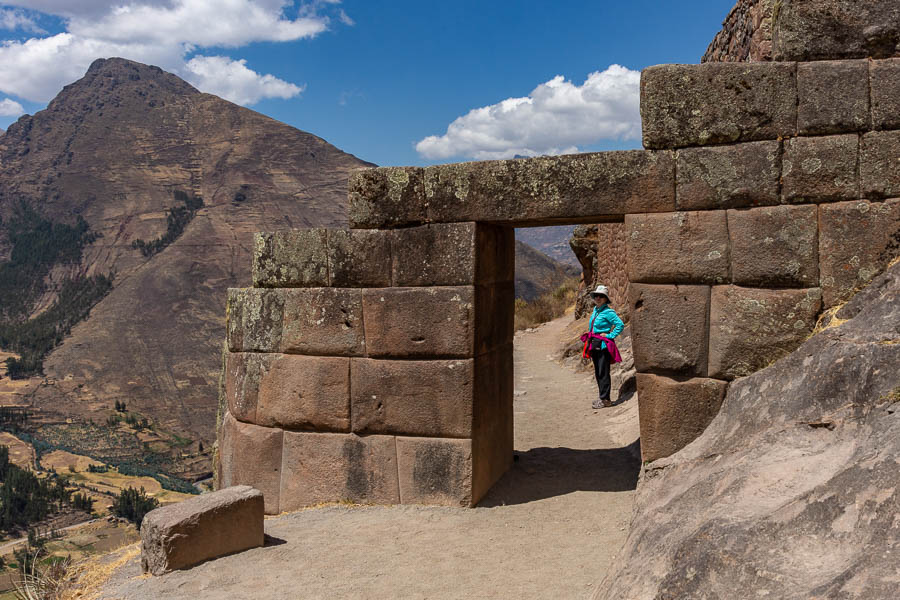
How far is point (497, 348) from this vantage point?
19.7 ft

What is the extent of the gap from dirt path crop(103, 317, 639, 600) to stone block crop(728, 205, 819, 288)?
2.03 m

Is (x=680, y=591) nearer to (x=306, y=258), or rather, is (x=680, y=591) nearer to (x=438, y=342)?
(x=438, y=342)

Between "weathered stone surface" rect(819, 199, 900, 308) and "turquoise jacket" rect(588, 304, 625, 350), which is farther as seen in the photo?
"turquoise jacket" rect(588, 304, 625, 350)

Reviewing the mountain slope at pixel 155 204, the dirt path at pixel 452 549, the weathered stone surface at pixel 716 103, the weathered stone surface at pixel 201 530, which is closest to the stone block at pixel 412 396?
A: the dirt path at pixel 452 549

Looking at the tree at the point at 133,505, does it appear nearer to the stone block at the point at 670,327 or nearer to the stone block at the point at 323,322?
the stone block at the point at 323,322

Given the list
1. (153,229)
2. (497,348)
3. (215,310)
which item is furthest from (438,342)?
(153,229)

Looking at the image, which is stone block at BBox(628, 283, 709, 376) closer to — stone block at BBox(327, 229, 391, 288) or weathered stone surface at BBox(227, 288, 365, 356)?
stone block at BBox(327, 229, 391, 288)

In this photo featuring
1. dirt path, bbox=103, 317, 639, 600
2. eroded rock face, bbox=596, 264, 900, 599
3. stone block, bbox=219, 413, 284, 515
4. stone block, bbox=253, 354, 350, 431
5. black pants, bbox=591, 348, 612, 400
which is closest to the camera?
eroded rock face, bbox=596, 264, 900, 599

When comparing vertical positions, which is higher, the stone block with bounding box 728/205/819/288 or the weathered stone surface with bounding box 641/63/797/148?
the weathered stone surface with bounding box 641/63/797/148

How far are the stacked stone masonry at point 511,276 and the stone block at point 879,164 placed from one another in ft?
0.04

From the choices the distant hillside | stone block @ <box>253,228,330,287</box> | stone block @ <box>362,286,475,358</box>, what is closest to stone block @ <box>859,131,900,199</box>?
stone block @ <box>362,286,475,358</box>

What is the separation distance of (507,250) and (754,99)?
238cm

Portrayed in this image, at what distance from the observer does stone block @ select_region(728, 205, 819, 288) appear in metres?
4.55

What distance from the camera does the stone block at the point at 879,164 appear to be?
441 centimetres
